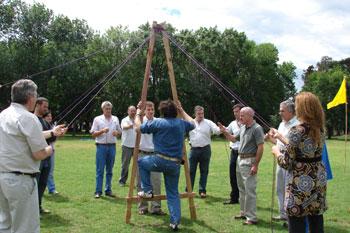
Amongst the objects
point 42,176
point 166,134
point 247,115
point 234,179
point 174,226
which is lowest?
point 174,226

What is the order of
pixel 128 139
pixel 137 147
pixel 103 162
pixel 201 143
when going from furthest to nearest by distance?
pixel 128 139
pixel 201 143
pixel 103 162
pixel 137 147

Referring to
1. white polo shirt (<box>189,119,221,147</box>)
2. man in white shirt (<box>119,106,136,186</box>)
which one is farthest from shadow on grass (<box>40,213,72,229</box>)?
white polo shirt (<box>189,119,221,147</box>)

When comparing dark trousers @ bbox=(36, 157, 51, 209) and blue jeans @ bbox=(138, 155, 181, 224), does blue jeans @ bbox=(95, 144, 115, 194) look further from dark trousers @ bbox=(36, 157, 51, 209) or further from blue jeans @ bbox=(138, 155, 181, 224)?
blue jeans @ bbox=(138, 155, 181, 224)

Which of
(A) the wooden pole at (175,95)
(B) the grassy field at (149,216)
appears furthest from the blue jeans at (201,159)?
(A) the wooden pole at (175,95)

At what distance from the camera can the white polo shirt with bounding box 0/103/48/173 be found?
4.90 m

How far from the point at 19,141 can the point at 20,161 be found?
0.76 feet

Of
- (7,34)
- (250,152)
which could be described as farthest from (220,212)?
(7,34)

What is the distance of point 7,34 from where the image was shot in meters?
47.3

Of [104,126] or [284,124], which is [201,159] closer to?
[104,126]

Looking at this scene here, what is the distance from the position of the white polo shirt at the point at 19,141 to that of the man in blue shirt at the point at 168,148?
2.43 m

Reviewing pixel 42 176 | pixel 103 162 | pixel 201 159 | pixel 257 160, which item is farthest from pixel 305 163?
pixel 103 162

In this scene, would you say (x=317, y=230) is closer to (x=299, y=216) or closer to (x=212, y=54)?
(x=299, y=216)

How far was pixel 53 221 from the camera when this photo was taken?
8086 millimetres

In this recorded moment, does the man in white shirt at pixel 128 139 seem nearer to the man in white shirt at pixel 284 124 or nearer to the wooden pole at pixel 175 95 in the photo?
the wooden pole at pixel 175 95
